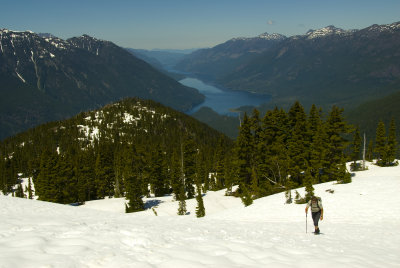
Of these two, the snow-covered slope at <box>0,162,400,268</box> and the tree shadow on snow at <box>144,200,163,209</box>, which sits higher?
the snow-covered slope at <box>0,162,400,268</box>

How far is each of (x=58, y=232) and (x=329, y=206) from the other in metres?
23.2

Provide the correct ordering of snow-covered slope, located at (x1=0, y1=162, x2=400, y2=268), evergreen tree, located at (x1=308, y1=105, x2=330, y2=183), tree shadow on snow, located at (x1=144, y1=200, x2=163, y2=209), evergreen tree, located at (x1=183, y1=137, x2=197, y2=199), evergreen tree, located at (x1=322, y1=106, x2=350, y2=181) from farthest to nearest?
evergreen tree, located at (x1=183, y1=137, x2=197, y2=199) → tree shadow on snow, located at (x1=144, y1=200, x2=163, y2=209) → evergreen tree, located at (x1=322, y1=106, x2=350, y2=181) → evergreen tree, located at (x1=308, y1=105, x2=330, y2=183) → snow-covered slope, located at (x1=0, y1=162, x2=400, y2=268)

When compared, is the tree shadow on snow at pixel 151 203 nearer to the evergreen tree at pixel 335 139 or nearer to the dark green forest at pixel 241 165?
the dark green forest at pixel 241 165

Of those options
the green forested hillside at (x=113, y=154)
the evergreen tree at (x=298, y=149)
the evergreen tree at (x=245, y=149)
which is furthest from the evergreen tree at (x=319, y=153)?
the green forested hillside at (x=113, y=154)

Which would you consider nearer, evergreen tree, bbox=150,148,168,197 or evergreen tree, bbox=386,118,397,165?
evergreen tree, bbox=386,118,397,165

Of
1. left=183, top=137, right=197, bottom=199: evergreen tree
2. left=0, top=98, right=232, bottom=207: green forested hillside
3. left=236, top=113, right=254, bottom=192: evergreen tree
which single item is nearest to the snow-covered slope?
left=236, top=113, right=254, bottom=192: evergreen tree

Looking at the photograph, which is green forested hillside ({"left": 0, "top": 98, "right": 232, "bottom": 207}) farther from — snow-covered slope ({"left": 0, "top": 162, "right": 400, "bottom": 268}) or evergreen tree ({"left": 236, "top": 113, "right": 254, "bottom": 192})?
snow-covered slope ({"left": 0, "top": 162, "right": 400, "bottom": 268})

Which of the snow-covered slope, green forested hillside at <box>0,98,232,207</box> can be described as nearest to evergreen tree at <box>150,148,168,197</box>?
green forested hillside at <box>0,98,232,207</box>

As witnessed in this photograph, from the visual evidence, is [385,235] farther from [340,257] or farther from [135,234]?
[135,234]

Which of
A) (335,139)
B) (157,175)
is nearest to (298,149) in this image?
(335,139)

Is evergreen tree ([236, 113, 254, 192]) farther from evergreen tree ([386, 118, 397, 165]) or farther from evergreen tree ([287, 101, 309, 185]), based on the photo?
evergreen tree ([386, 118, 397, 165])

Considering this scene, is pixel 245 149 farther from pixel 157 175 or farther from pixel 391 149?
pixel 391 149

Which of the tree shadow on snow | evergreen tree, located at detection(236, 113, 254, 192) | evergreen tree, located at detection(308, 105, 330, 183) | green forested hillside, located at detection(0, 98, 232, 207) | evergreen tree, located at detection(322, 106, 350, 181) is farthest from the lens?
green forested hillside, located at detection(0, 98, 232, 207)

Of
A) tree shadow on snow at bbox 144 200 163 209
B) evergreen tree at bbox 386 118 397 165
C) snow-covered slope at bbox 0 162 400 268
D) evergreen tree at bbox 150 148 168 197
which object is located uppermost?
evergreen tree at bbox 386 118 397 165
